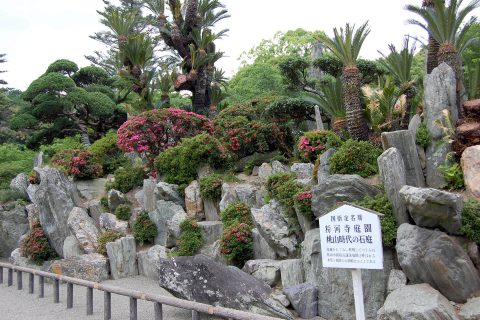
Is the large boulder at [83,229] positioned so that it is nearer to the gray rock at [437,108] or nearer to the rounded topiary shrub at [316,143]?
the rounded topiary shrub at [316,143]

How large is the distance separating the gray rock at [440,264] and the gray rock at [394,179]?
1.94ft

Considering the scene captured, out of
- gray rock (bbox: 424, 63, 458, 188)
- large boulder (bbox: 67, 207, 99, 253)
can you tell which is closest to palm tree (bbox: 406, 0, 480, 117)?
gray rock (bbox: 424, 63, 458, 188)

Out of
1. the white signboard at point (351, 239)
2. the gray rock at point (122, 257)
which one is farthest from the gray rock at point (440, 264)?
the gray rock at point (122, 257)

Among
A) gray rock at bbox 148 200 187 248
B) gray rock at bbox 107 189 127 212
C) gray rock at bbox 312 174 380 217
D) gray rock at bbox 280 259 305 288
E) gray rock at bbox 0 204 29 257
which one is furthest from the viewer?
gray rock at bbox 0 204 29 257

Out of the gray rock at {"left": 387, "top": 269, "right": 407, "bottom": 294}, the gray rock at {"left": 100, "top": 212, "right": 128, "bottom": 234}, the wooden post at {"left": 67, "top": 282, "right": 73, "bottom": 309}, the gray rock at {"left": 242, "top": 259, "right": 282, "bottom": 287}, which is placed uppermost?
the gray rock at {"left": 100, "top": 212, "right": 128, "bottom": 234}

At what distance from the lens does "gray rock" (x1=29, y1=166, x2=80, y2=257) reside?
47.9 feet

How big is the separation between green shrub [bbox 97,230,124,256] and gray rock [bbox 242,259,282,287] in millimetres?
→ 5042

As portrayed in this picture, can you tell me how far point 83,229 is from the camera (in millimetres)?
13781

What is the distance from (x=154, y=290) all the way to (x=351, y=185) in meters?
5.27

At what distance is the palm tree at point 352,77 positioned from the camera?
1103cm

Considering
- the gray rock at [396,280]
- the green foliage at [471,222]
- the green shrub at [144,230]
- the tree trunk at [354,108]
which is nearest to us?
the green foliage at [471,222]

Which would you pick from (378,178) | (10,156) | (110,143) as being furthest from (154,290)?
(10,156)

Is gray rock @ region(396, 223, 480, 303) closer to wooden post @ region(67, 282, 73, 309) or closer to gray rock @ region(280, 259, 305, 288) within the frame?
gray rock @ region(280, 259, 305, 288)

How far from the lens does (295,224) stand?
971 cm
